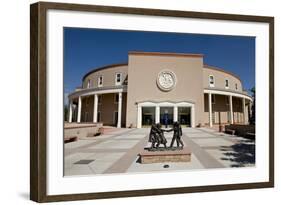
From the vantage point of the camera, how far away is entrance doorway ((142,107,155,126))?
8359 mm

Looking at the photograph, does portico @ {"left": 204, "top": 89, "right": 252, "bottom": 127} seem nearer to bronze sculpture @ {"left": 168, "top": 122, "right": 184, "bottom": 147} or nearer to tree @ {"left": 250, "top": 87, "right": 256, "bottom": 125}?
tree @ {"left": 250, "top": 87, "right": 256, "bottom": 125}

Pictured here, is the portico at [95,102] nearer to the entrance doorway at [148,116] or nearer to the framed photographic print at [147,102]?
the framed photographic print at [147,102]

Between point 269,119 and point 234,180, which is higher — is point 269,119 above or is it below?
above

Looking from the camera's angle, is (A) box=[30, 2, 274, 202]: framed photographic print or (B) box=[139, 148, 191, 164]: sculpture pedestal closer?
(A) box=[30, 2, 274, 202]: framed photographic print

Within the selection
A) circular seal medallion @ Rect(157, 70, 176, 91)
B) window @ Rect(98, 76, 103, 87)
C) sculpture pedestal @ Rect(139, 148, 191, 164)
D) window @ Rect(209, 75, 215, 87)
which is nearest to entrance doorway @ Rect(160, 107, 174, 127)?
circular seal medallion @ Rect(157, 70, 176, 91)

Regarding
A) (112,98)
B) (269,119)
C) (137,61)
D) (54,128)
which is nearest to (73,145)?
(54,128)

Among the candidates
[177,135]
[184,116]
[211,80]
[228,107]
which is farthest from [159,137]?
[228,107]

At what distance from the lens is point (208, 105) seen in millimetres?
8789

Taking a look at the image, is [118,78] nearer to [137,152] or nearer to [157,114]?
[157,114]

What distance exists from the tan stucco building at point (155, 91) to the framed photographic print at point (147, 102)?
20mm

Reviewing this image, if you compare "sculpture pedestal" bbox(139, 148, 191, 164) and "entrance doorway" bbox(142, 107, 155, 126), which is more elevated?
"entrance doorway" bbox(142, 107, 155, 126)

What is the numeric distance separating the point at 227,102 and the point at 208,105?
0.37 m

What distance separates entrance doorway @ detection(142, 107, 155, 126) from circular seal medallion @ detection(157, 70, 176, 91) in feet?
1.48

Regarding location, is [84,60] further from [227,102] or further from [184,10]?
[227,102]
